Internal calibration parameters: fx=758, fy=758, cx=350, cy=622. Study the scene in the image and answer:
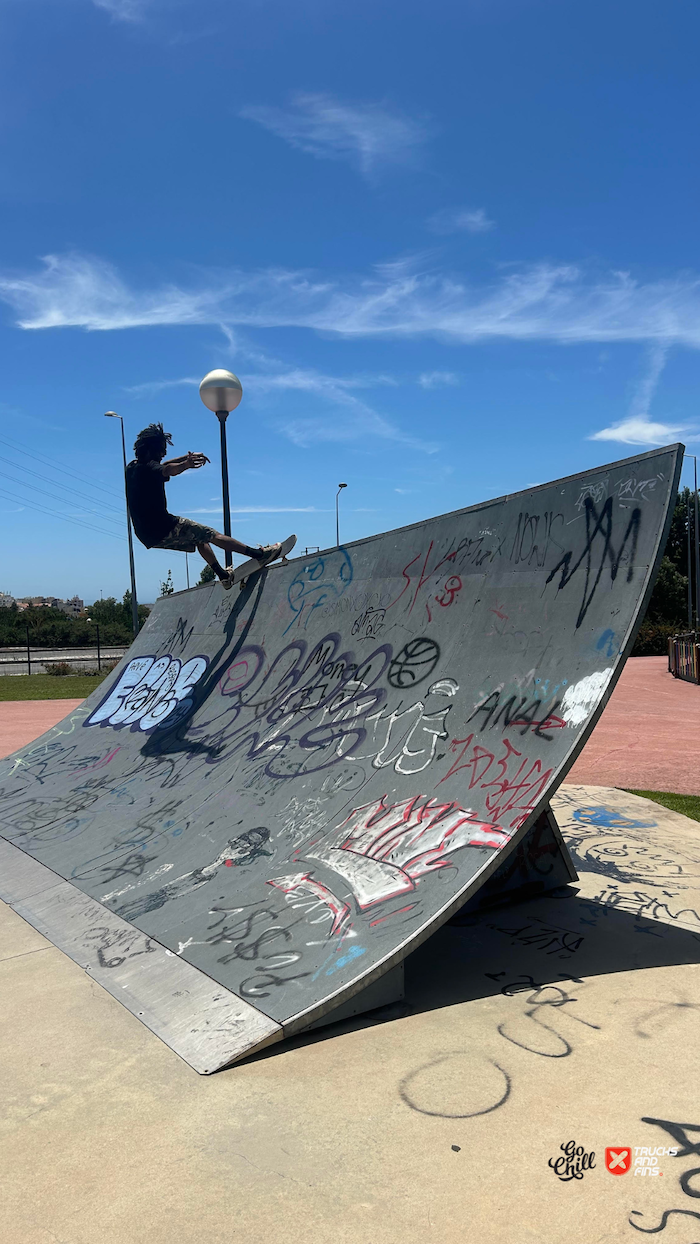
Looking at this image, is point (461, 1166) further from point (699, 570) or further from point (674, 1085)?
point (699, 570)

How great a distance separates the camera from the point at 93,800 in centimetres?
747

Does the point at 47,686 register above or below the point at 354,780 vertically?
below

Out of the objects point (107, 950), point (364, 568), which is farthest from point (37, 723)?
point (107, 950)

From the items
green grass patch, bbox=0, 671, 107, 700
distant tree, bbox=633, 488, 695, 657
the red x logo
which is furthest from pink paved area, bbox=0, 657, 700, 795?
distant tree, bbox=633, 488, 695, 657

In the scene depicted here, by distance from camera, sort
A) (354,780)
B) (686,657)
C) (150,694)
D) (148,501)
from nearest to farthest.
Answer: (354,780), (148,501), (150,694), (686,657)

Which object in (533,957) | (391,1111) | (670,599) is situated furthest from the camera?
(670,599)

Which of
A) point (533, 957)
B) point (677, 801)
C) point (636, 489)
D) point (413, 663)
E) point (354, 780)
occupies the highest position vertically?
point (636, 489)

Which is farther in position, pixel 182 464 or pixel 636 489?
pixel 182 464

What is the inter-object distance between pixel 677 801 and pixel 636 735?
5.11m

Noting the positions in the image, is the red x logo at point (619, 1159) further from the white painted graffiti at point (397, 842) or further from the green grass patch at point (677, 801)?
the green grass patch at point (677, 801)

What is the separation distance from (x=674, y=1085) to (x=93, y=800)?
577cm

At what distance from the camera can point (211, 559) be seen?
31.6 ft

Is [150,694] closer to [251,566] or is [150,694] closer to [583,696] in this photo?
[251,566]

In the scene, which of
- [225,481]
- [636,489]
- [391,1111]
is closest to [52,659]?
[225,481]
